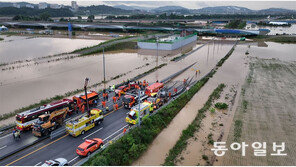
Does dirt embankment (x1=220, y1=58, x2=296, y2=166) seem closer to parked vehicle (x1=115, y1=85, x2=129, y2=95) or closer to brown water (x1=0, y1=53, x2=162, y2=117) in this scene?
parked vehicle (x1=115, y1=85, x2=129, y2=95)

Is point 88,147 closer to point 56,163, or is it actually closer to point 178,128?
point 56,163

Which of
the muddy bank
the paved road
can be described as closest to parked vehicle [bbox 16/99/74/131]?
the paved road

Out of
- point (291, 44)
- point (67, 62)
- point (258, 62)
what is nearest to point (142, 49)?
point (67, 62)

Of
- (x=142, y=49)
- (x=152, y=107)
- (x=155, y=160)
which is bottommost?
(x=155, y=160)

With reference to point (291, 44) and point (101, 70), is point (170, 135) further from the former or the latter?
point (291, 44)

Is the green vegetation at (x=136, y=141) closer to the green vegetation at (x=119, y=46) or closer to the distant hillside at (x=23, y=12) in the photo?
the green vegetation at (x=119, y=46)
